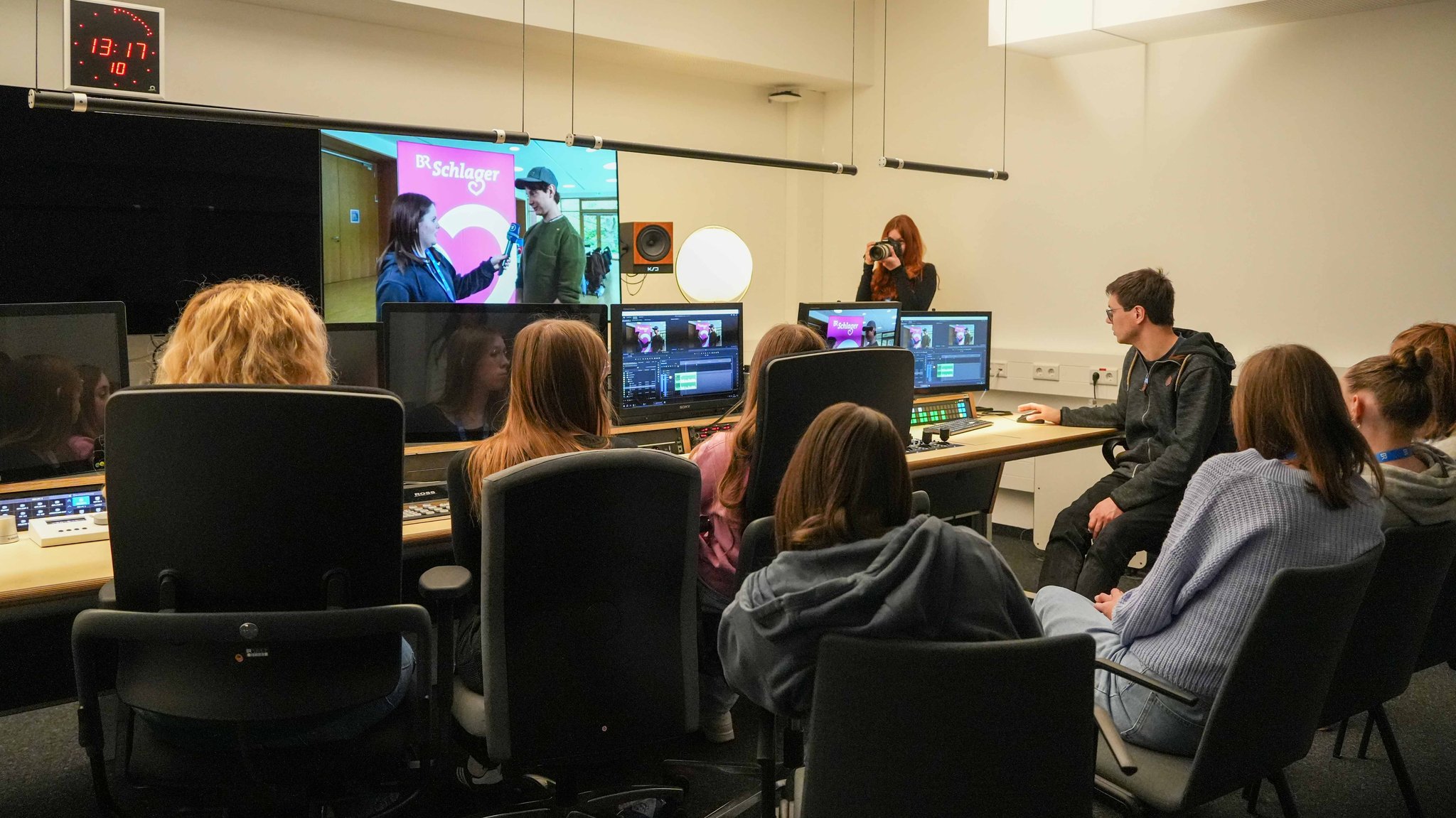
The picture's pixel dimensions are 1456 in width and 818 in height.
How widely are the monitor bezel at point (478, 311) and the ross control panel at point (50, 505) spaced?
2.30 feet

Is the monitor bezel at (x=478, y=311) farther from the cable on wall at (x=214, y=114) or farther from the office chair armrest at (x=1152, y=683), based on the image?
the office chair armrest at (x=1152, y=683)

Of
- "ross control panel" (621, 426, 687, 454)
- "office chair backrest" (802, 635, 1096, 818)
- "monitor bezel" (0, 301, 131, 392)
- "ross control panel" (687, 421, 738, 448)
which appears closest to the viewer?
"office chair backrest" (802, 635, 1096, 818)

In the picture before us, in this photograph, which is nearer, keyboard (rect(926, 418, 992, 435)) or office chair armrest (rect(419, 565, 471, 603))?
office chair armrest (rect(419, 565, 471, 603))

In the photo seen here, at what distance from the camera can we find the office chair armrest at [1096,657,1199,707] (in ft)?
5.91

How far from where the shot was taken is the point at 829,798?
1.45 meters

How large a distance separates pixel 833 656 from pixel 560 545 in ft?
2.12

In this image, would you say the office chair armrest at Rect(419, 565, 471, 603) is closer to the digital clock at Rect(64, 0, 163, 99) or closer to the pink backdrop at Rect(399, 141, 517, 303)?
the digital clock at Rect(64, 0, 163, 99)

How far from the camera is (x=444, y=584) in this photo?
6.16 ft

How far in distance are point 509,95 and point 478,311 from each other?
2852mm

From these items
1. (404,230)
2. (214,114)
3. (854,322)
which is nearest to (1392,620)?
(854,322)

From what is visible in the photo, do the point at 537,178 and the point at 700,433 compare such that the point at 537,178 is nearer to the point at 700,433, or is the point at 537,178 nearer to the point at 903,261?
the point at 903,261

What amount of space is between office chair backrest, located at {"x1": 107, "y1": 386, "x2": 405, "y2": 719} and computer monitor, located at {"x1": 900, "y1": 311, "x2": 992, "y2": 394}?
2.78 metres

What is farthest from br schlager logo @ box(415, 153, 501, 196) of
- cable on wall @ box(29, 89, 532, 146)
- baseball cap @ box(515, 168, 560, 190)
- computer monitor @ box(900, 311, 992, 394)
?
computer monitor @ box(900, 311, 992, 394)

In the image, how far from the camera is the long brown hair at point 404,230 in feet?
16.0
